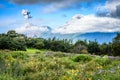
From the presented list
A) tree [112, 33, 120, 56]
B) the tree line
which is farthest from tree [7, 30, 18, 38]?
tree [112, 33, 120, 56]

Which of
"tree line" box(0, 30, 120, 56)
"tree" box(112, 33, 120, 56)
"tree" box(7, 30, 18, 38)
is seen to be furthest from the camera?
"tree" box(7, 30, 18, 38)

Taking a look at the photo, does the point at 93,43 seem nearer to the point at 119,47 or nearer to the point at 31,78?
the point at 119,47

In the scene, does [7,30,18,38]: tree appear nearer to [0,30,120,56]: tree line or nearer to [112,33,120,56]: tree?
[0,30,120,56]: tree line

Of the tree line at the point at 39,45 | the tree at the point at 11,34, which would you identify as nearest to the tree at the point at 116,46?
the tree line at the point at 39,45

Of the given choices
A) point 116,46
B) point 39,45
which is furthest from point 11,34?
point 116,46

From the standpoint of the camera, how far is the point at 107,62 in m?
18.8

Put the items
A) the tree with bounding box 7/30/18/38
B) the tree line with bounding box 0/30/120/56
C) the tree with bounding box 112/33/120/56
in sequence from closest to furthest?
the tree line with bounding box 0/30/120/56
the tree with bounding box 112/33/120/56
the tree with bounding box 7/30/18/38

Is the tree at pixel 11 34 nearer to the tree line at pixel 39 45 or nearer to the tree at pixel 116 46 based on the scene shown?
the tree line at pixel 39 45

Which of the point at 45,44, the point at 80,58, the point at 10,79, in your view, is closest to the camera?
the point at 10,79

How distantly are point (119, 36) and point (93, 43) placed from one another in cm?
1766

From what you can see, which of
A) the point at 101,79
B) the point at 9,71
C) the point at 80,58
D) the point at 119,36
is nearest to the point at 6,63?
the point at 9,71

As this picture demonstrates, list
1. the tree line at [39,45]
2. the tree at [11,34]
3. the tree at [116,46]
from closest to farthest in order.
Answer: the tree line at [39,45] → the tree at [116,46] → the tree at [11,34]

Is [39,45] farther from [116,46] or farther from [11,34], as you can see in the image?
[116,46]

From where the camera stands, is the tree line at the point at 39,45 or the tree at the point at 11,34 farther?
the tree at the point at 11,34
